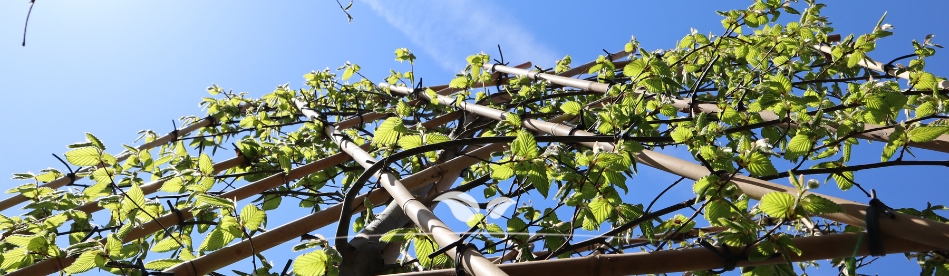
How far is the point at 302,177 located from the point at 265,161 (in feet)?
0.90

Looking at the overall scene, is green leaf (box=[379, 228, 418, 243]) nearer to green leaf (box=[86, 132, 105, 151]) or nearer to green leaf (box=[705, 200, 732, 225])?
green leaf (box=[705, 200, 732, 225])

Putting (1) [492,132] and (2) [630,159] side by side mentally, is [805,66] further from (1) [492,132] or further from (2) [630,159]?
(2) [630,159]

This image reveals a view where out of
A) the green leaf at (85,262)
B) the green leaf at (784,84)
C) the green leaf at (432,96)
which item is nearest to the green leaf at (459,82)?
the green leaf at (432,96)

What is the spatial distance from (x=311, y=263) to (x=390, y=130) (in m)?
0.48

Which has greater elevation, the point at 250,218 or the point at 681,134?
the point at 681,134

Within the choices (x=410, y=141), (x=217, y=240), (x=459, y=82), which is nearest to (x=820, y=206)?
(x=410, y=141)

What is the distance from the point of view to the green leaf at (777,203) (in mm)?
983

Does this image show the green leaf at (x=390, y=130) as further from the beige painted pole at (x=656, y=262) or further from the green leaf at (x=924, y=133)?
the green leaf at (x=924, y=133)

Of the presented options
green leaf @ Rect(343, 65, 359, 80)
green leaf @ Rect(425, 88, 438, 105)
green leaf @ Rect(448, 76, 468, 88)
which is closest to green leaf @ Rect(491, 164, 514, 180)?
green leaf @ Rect(448, 76, 468, 88)

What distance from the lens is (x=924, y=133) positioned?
127 centimetres

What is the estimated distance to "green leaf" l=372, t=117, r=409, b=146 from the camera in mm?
1506

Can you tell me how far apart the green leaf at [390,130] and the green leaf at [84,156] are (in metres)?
0.73

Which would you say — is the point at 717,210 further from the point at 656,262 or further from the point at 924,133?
the point at 924,133

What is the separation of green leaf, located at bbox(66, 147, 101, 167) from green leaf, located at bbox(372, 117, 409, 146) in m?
0.73
